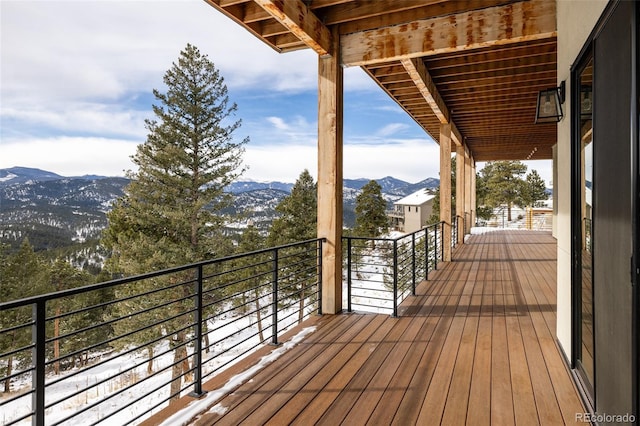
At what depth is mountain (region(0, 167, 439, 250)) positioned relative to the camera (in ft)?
58.6

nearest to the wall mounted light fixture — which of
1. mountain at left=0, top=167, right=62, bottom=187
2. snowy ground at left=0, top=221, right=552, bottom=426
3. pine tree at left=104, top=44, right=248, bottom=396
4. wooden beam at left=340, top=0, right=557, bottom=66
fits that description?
wooden beam at left=340, top=0, right=557, bottom=66

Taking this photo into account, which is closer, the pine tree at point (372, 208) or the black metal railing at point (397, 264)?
the black metal railing at point (397, 264)

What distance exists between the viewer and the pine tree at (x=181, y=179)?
1377 centimetres

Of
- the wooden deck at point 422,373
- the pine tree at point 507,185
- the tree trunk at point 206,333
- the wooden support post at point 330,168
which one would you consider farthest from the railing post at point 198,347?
the pine tree at point 507,185

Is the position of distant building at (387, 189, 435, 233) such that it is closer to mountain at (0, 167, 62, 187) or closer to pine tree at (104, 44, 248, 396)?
pine tree at (104, 44, 248, 396)

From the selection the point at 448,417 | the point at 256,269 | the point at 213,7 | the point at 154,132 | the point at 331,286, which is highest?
the point at 154,132

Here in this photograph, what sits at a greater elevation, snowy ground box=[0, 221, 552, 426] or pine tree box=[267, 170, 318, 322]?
pine tree box=[267, 170, 318, 322]

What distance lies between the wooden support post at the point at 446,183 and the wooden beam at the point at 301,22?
436 cm

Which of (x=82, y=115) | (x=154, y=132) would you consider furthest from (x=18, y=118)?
(x=154, y=132)

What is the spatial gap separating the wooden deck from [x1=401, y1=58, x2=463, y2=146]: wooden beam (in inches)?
110

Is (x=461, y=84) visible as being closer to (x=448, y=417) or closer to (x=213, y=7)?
(x=213, y=7)

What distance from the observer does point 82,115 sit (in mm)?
69312

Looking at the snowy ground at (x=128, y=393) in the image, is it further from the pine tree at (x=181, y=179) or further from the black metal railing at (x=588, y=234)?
the pine tree at (x=181, y=179)

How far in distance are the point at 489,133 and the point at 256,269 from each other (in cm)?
1155
